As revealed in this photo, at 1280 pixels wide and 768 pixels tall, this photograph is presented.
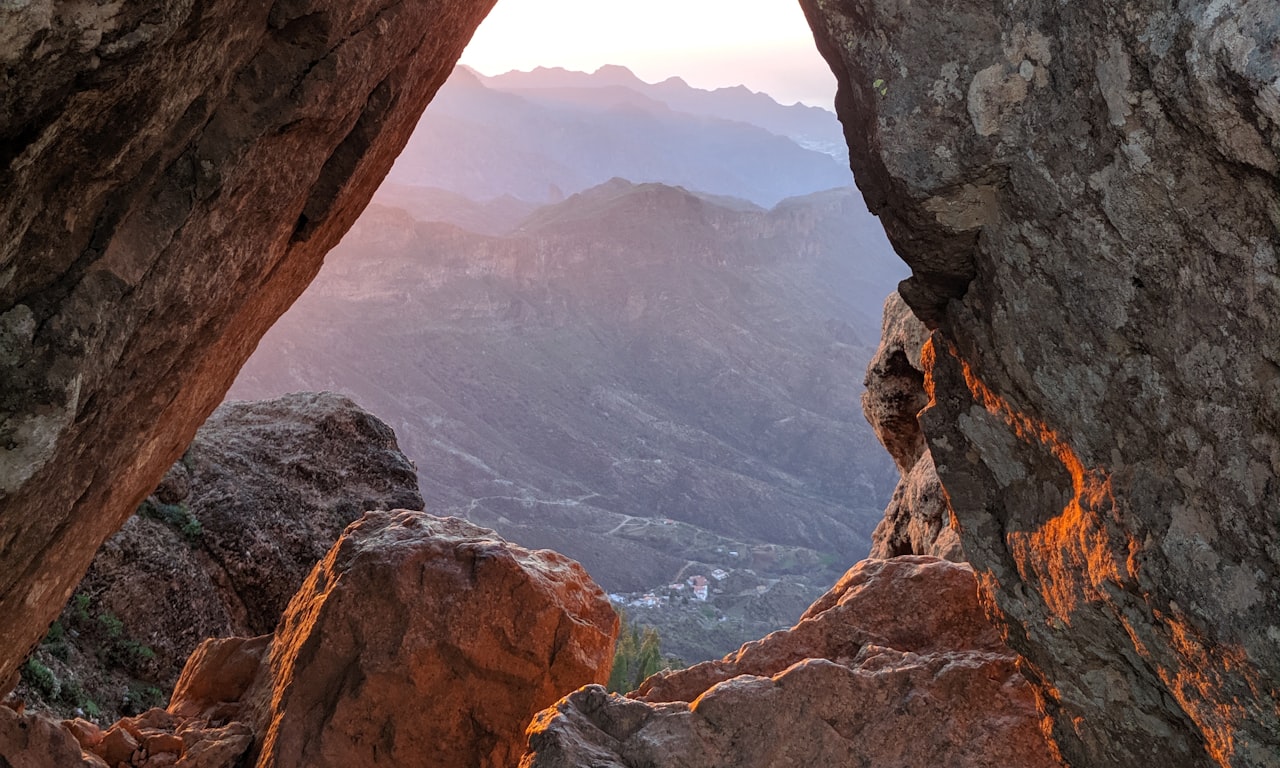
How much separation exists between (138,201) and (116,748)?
5072 mm

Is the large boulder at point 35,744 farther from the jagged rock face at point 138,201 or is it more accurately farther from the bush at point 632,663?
the bush at point 632,663

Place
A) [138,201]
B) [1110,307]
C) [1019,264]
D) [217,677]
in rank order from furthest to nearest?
[217,677] < [138,201] < [1019,264] < [1110,307]

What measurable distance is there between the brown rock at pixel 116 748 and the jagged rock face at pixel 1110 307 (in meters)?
7.09

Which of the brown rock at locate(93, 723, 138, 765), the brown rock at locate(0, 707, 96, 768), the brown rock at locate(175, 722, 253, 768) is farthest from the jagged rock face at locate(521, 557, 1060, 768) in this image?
the brown rock at locate(93, 723, 138, 765)

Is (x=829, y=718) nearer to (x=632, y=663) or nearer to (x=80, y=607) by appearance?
(x=80, y=607)

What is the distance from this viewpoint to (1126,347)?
4348mm

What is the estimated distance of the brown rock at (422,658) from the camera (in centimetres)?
800

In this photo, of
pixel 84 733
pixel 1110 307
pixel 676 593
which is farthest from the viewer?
pixel 676 593

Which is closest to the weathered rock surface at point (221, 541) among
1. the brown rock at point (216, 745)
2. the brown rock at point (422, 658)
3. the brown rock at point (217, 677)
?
the brown rock at point (217, 677)

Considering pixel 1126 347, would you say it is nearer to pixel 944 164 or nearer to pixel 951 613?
pixel 944 164

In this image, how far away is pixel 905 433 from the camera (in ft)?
46.8

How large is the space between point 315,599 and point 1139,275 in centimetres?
768

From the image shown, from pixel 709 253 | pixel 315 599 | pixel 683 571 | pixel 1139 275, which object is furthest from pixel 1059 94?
pixel 709 253

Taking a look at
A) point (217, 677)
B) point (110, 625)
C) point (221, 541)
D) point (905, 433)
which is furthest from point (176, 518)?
point (905, 433)
